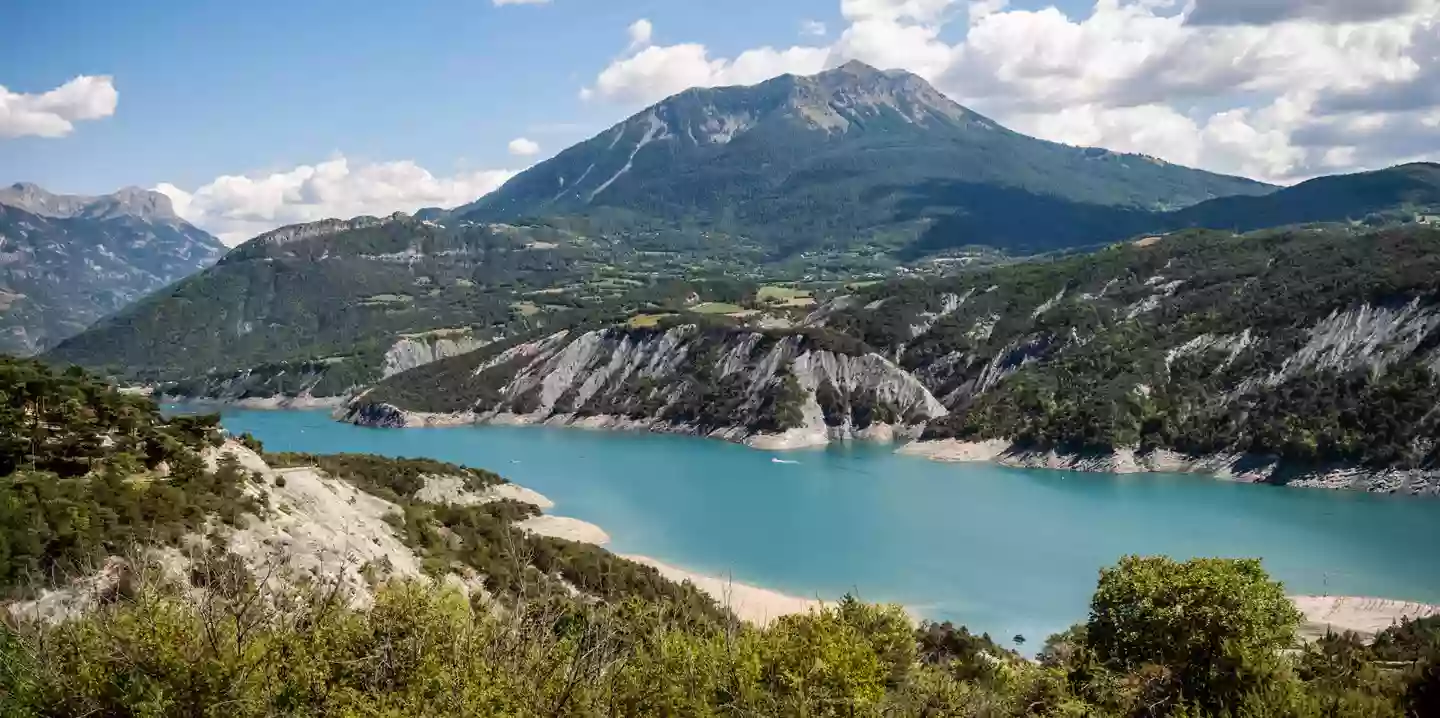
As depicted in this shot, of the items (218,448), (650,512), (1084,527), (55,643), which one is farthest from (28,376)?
(1084,527)

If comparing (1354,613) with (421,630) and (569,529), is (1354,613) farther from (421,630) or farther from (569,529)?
(421,630)

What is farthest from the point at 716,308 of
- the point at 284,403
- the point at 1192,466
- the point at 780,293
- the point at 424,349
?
the point at 1192,466

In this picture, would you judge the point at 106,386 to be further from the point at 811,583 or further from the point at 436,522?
the point at 811,583

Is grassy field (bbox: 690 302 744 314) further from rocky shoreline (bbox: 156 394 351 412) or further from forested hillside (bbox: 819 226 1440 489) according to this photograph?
rocky shoreline (bbox: 156 394 351 412)

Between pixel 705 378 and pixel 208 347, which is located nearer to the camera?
pixel 705 378

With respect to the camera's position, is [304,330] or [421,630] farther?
[304,330]

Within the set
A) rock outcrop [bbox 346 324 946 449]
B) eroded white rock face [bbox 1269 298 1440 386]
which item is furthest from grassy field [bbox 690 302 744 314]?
eroded white rock face [bbox 1269 298 1440 386]
